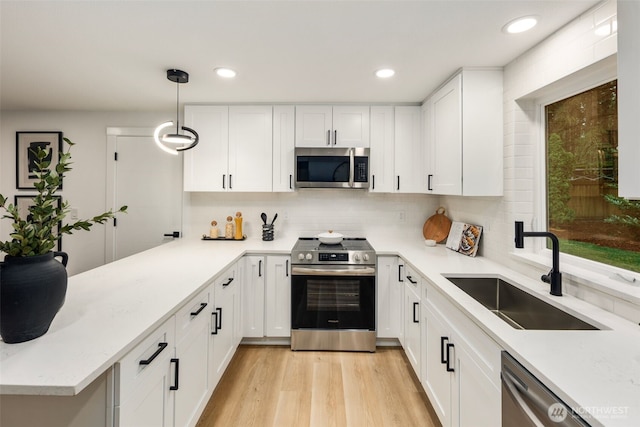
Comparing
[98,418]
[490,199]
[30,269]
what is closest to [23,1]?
[30,269]

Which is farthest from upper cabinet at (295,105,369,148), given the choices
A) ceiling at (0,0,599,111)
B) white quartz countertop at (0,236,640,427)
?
white quartz countertop at (0,236,640,427)

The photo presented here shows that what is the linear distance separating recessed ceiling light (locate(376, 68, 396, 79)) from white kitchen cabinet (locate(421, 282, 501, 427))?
1.55 metres

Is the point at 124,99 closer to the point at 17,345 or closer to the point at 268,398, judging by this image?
the point at 17,345

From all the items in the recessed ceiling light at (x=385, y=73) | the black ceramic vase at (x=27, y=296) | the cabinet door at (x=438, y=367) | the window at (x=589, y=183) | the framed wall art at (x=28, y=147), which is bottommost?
the cabinet door at (x=438, y=367)

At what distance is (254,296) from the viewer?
2791 mm

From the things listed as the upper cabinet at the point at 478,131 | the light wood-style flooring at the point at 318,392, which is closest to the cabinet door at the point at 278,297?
the light wood-style flooring at the point at 318,392

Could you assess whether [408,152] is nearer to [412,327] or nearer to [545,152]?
[545,152]

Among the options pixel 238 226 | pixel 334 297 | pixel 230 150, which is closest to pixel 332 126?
pixel 230 150

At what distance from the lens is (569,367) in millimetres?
919

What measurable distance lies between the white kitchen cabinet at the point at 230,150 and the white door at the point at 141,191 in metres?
0.47

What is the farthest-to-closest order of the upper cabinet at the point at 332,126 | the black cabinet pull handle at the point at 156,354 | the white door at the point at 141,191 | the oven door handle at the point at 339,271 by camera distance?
1. the white door at the point at 141,191
2. the upper cabinet at the point at 332,126
3. the oven door handle at the point at 339,271
4. the black cabinet pull handle at the point at 156,354

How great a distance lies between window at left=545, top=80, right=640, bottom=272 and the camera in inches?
57.5

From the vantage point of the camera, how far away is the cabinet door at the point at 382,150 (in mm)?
3068

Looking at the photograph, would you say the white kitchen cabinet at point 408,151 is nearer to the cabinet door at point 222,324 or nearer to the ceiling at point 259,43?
the ceiling at point 259,43
